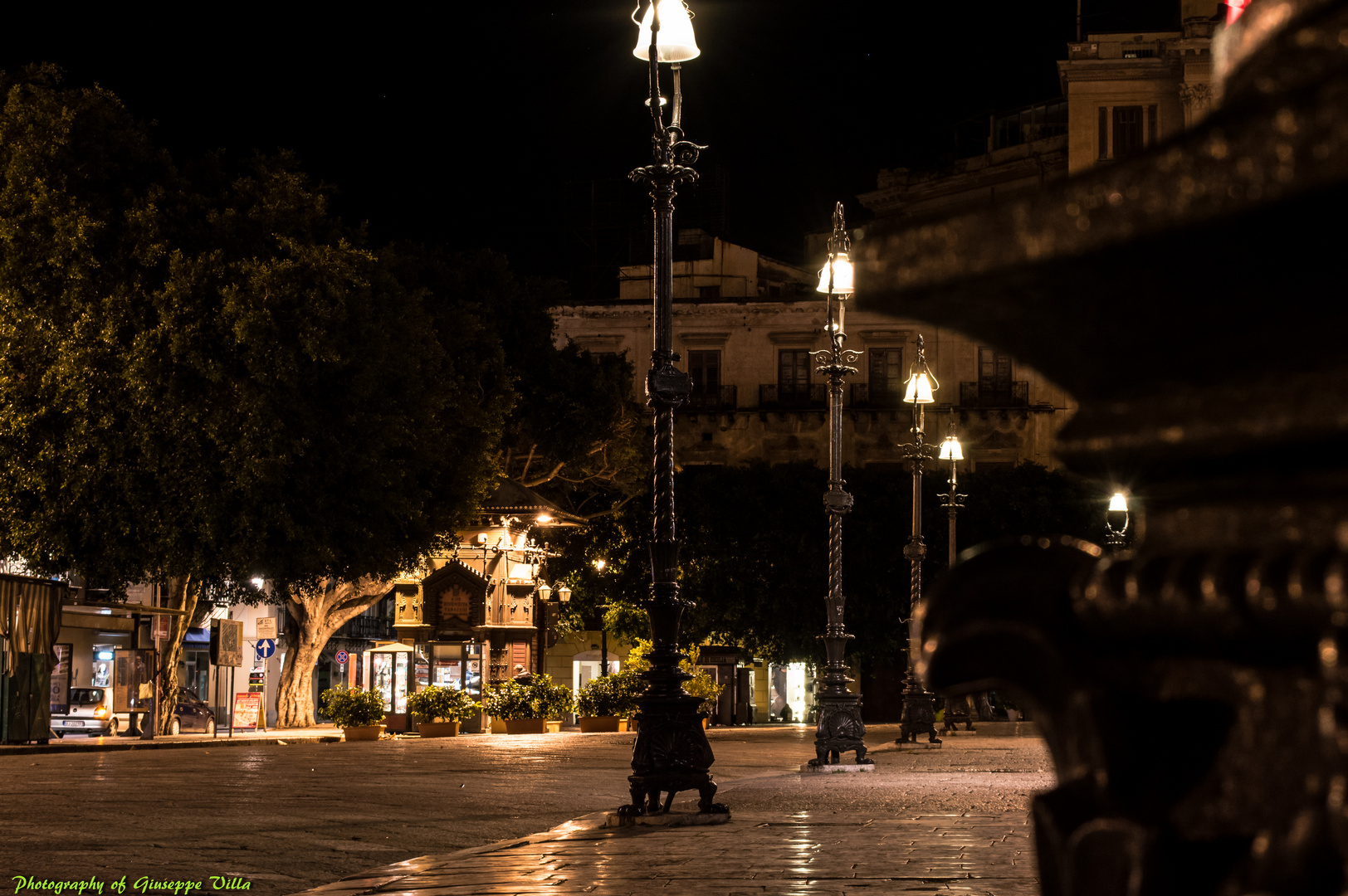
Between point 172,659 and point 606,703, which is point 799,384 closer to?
point 606,703

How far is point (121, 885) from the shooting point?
25.7 feet

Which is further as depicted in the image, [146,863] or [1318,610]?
[146,863]

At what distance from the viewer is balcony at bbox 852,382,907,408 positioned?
5481 cm

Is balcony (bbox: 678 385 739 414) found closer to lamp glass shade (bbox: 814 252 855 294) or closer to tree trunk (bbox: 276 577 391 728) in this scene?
tree trunk (bbox: 276 577 391 728)

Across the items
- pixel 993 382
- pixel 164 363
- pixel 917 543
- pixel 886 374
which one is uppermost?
pixel 886 374

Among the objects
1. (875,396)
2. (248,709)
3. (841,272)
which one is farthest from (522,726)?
(875,396)

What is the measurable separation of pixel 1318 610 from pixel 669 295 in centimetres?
1145

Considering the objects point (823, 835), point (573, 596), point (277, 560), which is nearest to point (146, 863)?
point (823, 835)

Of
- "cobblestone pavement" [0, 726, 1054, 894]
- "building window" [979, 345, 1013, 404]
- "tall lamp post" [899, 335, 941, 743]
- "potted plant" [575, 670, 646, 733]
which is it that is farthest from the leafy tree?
"building window" [979, 345, 1013, 404]

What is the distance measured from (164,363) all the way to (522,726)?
13.8 meters

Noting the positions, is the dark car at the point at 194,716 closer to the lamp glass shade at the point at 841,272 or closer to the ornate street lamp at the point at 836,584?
the ornate street lamp at the point at 836,584

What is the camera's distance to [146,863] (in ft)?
28.9

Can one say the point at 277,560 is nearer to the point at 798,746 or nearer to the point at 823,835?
the point at 798,746

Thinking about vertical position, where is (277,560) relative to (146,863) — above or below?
above
